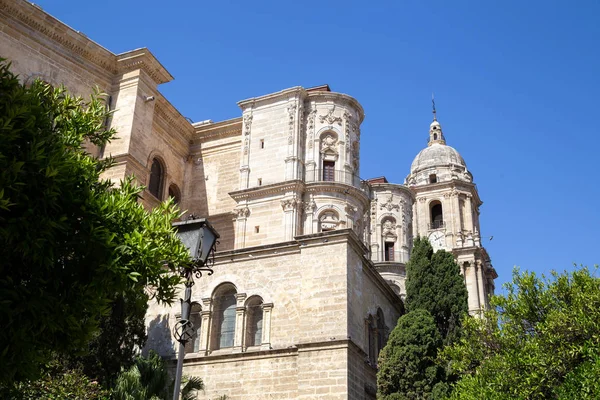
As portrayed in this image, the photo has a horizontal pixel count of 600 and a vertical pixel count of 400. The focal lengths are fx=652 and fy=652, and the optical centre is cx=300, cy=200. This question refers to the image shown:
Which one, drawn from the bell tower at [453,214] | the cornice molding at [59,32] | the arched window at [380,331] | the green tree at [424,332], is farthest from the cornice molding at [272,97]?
the bell tower at [453,214]

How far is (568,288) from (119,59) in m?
19.6

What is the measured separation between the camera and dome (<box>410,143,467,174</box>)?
1891 inches

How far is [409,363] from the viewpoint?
17.8 m

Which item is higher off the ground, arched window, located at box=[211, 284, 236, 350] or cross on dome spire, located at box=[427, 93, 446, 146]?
cross on dome spire, located at box=[427, 93, 446, 146]

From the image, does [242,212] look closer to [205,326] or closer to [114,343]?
[205,326]

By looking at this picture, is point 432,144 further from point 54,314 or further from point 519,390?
point 54,314

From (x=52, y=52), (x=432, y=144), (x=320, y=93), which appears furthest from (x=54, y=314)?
(x=432, y=144)

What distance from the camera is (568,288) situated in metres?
17.1

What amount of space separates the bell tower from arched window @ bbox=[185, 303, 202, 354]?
24.6m

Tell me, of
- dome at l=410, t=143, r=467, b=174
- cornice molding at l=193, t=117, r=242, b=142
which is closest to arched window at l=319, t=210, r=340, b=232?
cornice molding at l=193, t=117, r=242, b=142

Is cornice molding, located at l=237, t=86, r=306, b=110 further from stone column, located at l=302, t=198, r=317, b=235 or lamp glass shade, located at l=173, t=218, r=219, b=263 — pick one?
lamp glass shade, located at l=173, t=218, r=219, b=263

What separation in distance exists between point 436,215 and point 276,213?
2191 cm

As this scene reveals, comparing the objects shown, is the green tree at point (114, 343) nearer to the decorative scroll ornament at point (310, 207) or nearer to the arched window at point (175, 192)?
the decorative scroll ornament at point (310, 207)

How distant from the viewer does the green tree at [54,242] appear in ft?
23.0
